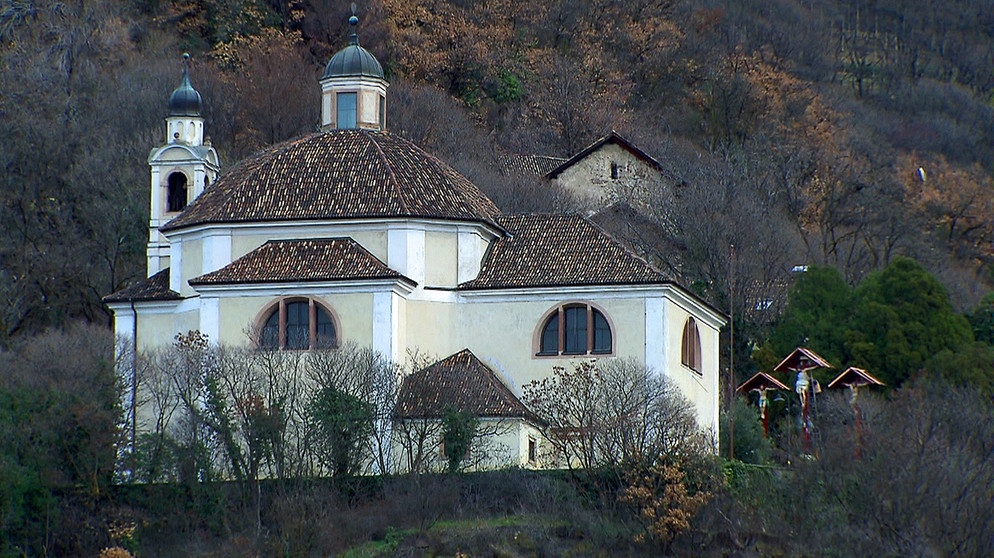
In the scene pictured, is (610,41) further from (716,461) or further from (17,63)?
(716,461)

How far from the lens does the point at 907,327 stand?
205 ft

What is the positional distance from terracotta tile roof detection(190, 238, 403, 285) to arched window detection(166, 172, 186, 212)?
5428mm

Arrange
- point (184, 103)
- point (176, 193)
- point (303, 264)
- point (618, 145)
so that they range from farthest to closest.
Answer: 1. point (618, 145)
2. point (184, 103)
3. point (176, 193)
4. point (303, 264)

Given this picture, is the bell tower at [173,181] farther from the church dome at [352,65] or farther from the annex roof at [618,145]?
the annex roof at [618,145]

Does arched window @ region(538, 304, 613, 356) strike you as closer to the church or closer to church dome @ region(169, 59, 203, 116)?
the church

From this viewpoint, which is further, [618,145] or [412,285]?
[618,145]

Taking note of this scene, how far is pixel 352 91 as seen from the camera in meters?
57.1

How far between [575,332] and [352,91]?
9992 millimetres

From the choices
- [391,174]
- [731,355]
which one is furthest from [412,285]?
[731,355]

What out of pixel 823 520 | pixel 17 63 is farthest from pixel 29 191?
pixel 823 520

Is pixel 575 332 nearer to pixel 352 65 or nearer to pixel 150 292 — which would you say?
pixel 352 65

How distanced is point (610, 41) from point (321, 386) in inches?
2303

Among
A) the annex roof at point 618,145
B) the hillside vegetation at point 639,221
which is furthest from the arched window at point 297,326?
the annex roof at point 618,145

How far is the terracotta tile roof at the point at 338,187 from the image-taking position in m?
52.9
